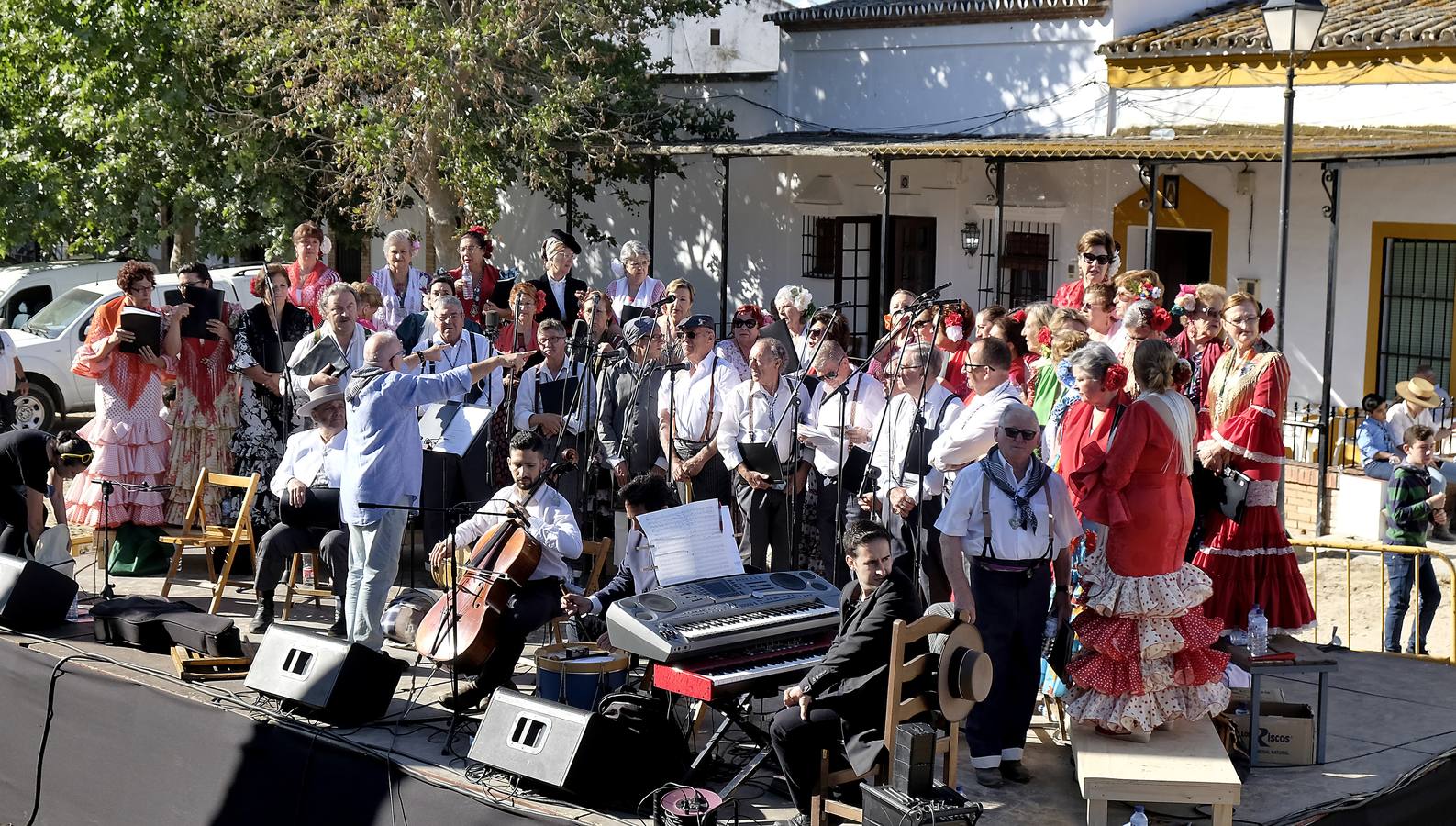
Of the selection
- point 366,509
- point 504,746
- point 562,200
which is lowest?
point 504,746

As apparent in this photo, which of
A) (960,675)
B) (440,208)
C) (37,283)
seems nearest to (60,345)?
(37,283)

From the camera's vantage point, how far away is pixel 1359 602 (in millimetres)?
10625

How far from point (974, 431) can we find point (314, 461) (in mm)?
3509

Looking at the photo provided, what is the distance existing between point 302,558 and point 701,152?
897 cm

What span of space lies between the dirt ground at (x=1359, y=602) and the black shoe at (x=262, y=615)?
573cm

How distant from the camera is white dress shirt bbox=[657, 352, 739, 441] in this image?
862cm

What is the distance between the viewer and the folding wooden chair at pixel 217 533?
874 cm

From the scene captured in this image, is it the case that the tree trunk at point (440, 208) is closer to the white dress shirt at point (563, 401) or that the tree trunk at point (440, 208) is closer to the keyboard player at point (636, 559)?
the white dress shirt at point (563, 401)

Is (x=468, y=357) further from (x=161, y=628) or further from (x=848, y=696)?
(x=848, y=696)

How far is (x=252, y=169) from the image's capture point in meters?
17.1

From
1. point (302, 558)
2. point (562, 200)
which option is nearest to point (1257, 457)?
point (302, 558)

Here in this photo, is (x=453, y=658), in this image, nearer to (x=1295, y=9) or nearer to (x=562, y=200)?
(x=1295, y=9)

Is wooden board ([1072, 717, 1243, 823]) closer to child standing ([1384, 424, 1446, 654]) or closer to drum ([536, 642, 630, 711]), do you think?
drum ([536, 642, 630, 711])

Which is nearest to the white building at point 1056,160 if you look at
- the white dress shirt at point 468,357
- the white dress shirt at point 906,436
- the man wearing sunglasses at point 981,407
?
the white dress shirt at point 906,436
